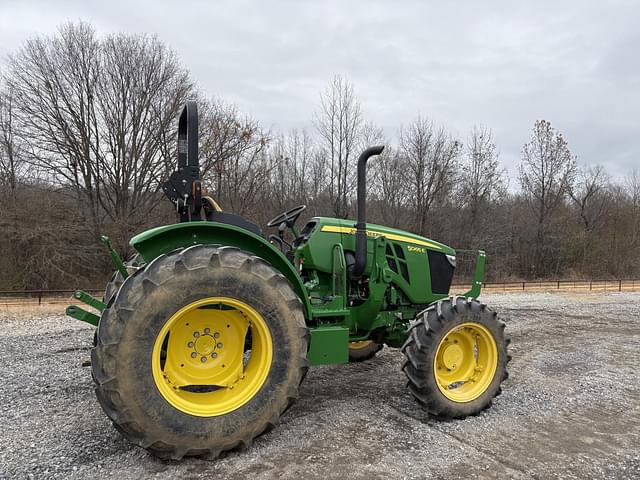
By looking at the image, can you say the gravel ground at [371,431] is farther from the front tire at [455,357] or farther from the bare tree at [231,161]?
the bare tree at [231,161]

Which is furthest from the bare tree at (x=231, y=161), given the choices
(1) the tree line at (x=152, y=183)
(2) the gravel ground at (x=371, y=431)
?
(2) the gravel ground at (x=371, y=431)

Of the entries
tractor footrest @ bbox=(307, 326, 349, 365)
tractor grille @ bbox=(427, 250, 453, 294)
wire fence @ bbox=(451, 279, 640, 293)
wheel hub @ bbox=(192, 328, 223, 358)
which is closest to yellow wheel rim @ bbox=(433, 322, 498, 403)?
tractor grille @ bbox=(427, 250, 453, 294)

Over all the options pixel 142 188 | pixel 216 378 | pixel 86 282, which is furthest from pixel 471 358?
pixel 142 188

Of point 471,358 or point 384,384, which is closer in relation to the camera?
point 471,358

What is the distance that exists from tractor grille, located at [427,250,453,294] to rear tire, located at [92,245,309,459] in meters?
2.06

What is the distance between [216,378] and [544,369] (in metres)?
4.57

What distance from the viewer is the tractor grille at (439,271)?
490cm

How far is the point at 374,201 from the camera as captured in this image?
2670cm

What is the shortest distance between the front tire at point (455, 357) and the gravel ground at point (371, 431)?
0.18 meters

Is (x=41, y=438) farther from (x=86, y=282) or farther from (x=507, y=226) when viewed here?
(x=507, y=226)

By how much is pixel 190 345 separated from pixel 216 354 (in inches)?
7.9

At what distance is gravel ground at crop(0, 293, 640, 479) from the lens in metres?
3.03

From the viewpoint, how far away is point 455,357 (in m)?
4.29

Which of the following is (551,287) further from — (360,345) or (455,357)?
(455,357)
